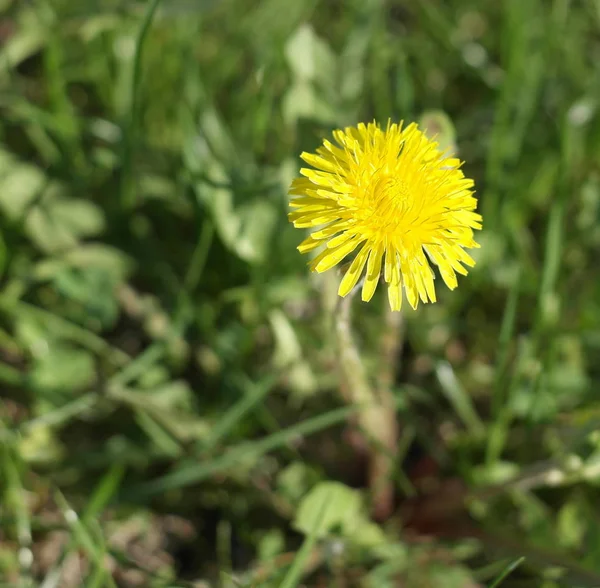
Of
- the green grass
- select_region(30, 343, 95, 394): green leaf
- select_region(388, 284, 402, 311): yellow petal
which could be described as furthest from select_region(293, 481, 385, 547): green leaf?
select_region(30, 343, 95, 394): green leaf

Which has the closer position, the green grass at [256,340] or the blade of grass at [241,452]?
the blade of grass at [241,452]

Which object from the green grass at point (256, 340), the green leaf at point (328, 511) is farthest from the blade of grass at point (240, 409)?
the green leaf at point (328, 511)

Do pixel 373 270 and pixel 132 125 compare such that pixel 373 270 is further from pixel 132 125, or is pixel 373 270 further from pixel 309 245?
pixel 132 125

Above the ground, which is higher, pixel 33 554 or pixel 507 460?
pixel 507 460

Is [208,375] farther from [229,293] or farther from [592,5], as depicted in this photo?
[592,5]

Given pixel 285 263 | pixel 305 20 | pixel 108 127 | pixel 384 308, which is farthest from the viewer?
pixel 305 20

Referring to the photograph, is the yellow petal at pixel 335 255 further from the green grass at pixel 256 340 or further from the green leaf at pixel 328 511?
the green leaf at pixel 328 511

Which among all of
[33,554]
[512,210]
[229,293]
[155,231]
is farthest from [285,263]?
[33,554]

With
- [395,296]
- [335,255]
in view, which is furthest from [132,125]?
[395,296]
